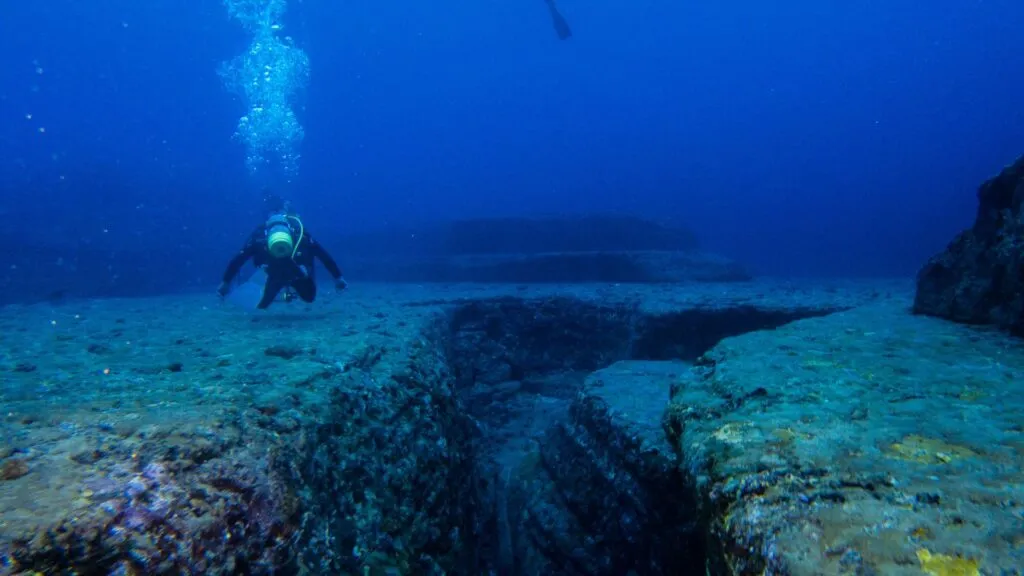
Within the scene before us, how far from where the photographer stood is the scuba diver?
6551mm

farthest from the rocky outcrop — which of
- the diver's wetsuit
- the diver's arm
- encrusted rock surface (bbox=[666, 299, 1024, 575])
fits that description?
the diver's arm

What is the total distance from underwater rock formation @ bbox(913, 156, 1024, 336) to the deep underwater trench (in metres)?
2.54

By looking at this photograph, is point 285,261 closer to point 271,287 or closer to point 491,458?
point 271,287

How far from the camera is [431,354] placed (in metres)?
5.35

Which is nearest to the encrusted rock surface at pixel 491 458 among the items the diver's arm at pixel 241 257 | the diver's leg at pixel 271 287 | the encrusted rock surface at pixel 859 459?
the encrusted rock surface at pixel 859 459

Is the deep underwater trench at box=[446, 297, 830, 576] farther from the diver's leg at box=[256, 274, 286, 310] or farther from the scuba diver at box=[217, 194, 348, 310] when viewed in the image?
the diver's leg at box=[256, 274, 286, 310]

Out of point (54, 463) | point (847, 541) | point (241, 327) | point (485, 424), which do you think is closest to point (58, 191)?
point (241, 327)

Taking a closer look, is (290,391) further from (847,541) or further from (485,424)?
(485,424)

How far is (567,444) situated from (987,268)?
3748 millimetres

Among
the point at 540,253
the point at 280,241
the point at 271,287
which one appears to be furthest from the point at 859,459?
the point at 540,253

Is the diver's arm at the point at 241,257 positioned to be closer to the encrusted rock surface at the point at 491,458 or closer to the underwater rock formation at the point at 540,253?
the encrusted rock surface at the point at 491,458

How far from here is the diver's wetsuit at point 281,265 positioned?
261 inches

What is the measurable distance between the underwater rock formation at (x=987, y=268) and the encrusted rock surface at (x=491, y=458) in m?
0.27

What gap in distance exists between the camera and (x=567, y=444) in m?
4.86
